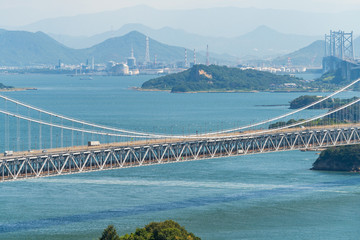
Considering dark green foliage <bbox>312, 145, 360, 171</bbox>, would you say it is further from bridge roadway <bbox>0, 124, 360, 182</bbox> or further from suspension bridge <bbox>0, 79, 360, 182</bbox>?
bridge roadway <bbox>0, 124, 360, 182</bbox>

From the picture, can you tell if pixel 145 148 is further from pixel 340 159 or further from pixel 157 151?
pixel 340 159

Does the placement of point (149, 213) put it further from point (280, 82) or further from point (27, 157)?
point (280, 82)

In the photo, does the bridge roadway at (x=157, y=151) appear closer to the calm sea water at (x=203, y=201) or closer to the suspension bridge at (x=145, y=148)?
the suspension bridge at (x=145, y=148)

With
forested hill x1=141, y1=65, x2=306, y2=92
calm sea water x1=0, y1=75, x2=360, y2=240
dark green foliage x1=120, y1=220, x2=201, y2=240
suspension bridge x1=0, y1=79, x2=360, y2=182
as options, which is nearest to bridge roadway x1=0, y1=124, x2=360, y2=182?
suspension bridge x1=0, y1=79, x2=360, y2=182

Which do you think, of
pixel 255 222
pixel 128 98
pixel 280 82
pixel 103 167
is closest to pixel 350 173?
pixel 255 222

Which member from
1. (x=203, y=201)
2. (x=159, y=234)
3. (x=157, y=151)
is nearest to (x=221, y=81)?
(x=203, y=201)

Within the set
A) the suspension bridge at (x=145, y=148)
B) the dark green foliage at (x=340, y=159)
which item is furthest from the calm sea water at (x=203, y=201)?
the suspension bridge at (x=145, y=148)
